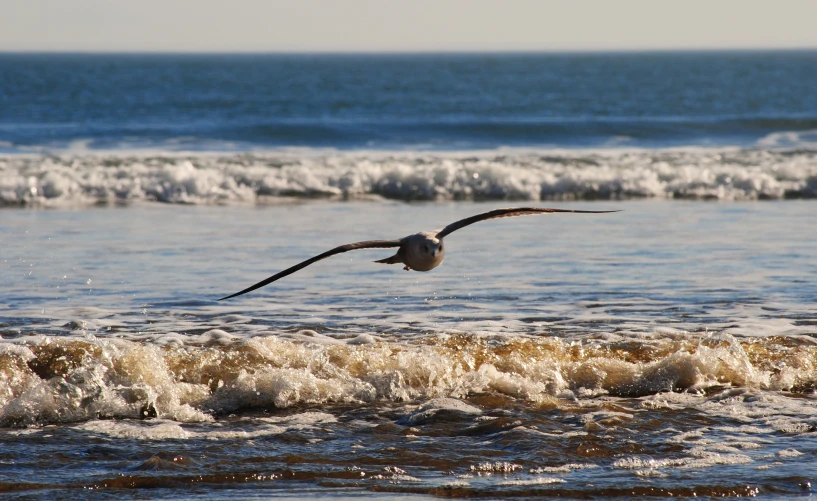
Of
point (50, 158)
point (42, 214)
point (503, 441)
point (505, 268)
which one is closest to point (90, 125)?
point (50, 158)

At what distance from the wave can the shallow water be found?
18 mm

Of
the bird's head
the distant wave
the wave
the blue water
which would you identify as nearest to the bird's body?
the bird's head

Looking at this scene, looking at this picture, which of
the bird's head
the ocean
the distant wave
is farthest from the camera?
the distant wave

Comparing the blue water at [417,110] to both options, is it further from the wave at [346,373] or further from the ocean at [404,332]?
the wave at [346,373]

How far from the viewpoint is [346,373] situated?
8594mm

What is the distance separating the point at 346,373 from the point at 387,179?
1395cm

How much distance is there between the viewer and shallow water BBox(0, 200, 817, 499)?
6.62 meters

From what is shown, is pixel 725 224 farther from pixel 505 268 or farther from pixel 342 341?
pixel 342 341

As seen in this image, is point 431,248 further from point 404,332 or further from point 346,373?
point 404,332

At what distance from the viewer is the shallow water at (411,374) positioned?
21.7ft

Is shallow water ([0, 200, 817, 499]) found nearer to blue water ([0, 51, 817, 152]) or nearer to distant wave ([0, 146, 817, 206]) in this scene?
distant wave ([0, 146, 817, 206])

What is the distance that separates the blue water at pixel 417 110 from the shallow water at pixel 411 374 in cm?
1727

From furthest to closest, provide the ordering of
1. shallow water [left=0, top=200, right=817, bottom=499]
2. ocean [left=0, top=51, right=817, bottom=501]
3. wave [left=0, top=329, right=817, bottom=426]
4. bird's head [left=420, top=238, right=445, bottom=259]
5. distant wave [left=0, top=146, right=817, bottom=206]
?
distant wave [left=0, top=146, right=817, bottom=206], bird's head [left=420, top=238, right=445, bottom=259], wave [left=0, top=329, right=817, bottom=426], ocean [left=0, top=51, right=817, bottom=501], shallow water [left=0, top=200, right=817, bottom=499]

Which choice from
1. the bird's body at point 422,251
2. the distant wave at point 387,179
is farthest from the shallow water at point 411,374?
the distant wave at point 387,179
